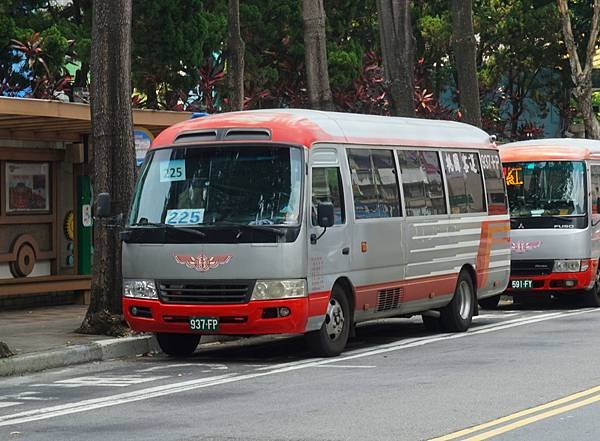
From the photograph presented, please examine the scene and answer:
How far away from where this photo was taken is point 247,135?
605 inches

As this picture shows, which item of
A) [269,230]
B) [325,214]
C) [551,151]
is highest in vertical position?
[551,151]

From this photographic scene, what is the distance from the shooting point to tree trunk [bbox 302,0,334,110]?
24297mm

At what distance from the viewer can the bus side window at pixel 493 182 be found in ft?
66.5

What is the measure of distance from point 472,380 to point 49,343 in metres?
5.60

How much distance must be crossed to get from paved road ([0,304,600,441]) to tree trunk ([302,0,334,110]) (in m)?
7.40

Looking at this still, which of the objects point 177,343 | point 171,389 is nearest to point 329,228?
point 177,343

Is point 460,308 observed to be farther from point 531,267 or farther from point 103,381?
point 103,381

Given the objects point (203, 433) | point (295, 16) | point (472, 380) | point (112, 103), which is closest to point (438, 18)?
point (295, 16)

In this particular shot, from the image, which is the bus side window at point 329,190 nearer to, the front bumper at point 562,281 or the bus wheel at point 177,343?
the bus wheel at point 177,343

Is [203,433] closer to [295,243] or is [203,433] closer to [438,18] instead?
[295,243]

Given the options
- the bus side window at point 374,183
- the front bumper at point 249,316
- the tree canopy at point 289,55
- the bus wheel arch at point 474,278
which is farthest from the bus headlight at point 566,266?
the front bumper at point 249,316

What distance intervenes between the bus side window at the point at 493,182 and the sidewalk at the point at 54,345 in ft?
19.4

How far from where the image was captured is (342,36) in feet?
140

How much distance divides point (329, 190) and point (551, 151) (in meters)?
9.02
